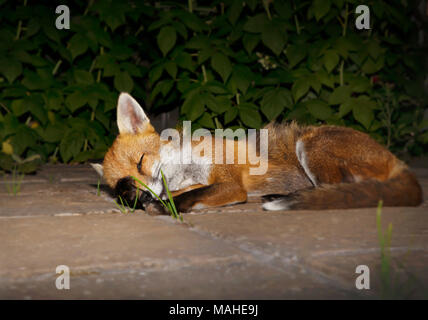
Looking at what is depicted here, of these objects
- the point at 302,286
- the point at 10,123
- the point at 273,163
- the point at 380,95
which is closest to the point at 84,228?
the point at 302,286

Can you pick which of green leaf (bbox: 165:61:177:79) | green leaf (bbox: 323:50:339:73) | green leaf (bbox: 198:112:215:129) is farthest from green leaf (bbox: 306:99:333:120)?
green leaf (bbox: 165:61:177:79)

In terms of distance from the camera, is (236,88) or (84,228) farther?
(236,88)

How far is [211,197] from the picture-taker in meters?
2.72

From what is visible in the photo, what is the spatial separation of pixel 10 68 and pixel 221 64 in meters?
1.83

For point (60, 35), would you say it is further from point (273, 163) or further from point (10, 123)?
point (273, 163)

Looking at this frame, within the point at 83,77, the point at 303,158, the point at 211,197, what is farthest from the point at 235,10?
the point at 211,197

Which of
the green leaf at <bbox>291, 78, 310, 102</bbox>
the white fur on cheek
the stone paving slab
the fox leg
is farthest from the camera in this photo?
the green leaf at <bbox>291, 78, 310, 102</bbox>

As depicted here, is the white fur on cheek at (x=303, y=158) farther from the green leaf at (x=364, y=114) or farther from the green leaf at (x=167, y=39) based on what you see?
the green leaf at (x=167, y=39)

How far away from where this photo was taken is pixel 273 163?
3.27m

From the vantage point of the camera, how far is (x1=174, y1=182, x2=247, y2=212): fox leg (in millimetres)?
2668

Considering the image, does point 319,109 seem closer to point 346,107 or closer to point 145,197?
point 346,107

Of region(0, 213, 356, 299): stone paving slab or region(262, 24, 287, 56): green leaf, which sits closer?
region(0, 213, 356, 299): stone paving slab

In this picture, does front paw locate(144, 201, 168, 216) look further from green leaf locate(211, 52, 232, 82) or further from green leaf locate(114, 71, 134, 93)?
green leaf locate(114, 71, 134, 93)

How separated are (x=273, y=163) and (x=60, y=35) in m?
2.47
